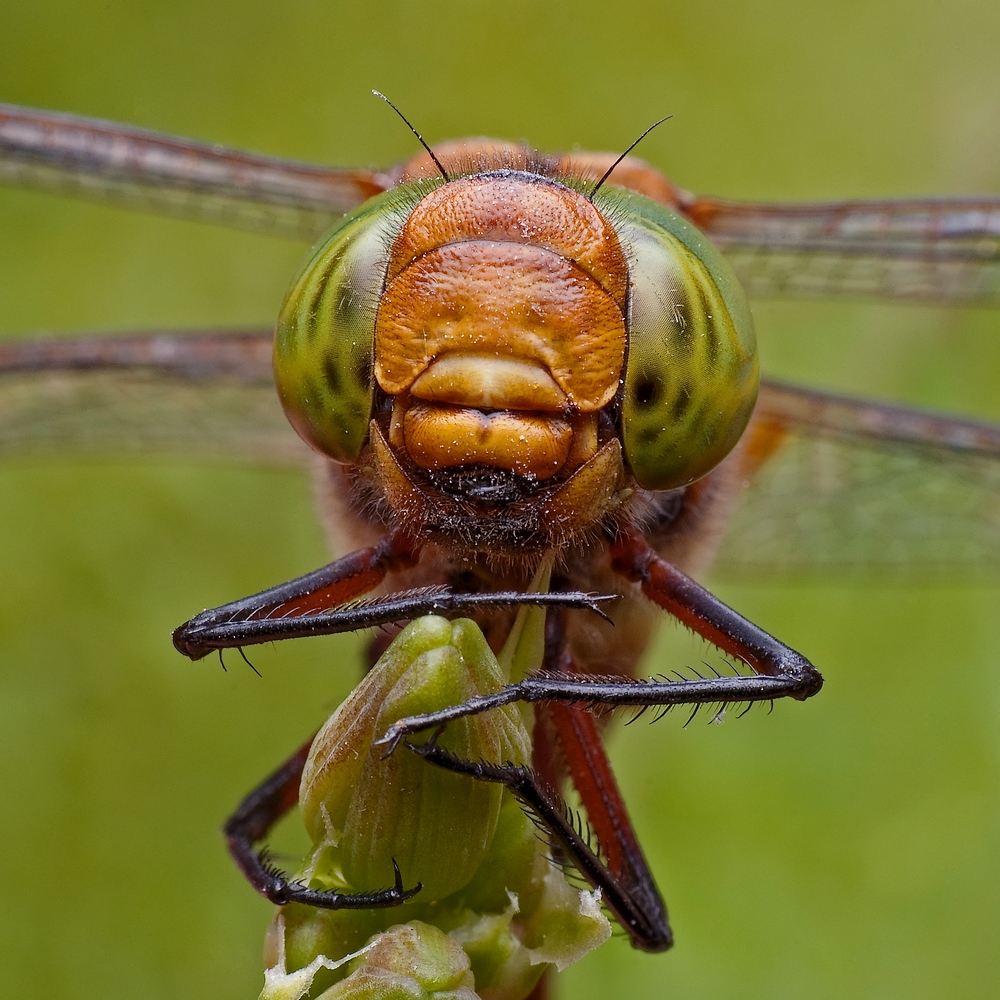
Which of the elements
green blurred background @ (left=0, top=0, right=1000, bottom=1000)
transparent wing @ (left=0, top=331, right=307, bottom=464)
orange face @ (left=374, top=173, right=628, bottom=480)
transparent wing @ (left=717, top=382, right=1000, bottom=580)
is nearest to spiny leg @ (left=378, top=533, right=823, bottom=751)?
orange face @ (left=374, top=173, right=628, bottom=480)

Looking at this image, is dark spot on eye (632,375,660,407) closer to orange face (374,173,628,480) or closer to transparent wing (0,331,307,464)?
orange face (374,173,628,480)

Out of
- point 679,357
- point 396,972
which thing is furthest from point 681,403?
point 396,972

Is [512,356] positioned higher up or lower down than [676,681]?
higher up

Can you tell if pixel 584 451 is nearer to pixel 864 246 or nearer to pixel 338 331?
pixel 338 331

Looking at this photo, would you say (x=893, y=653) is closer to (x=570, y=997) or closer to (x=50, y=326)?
(x=570, y=997)

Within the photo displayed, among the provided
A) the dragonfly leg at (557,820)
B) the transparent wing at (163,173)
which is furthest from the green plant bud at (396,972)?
the transparent wing at (163,173)

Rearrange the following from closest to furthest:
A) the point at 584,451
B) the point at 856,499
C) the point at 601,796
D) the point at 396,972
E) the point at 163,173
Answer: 1. the point at 396,972
2. the point at 584,451
3. the point at 601,796
4. the point at 163,173
5. the point at 856,499
